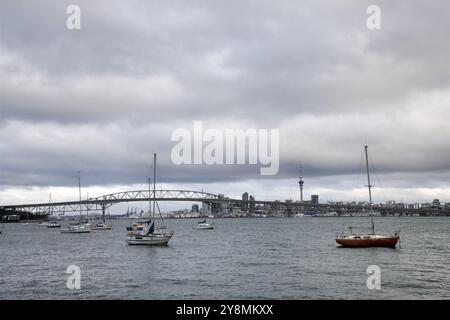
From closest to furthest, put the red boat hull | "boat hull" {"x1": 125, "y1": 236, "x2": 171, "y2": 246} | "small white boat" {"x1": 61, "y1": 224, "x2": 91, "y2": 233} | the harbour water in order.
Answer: the harbour water, the red boat hull, "boat hull" {"x1": 125, "y1": 236, "x2": 171, "y2": 246}, "small white boat" {"x1": 61, "y1": 224, "x2": 91, "y2": 233}

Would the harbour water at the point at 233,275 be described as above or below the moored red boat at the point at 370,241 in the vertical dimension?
below

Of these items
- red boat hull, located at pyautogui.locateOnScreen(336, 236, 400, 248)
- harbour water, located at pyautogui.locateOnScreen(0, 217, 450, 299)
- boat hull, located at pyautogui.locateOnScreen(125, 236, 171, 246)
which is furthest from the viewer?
boat hull, located at pyautogui.locateOnScreen(125, 236, 171, 246)

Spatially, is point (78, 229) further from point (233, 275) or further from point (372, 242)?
point (233, 275)

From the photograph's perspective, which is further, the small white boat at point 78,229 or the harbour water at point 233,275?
the small white boat at point 78,229

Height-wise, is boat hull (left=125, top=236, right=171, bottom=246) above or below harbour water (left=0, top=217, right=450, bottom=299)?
above

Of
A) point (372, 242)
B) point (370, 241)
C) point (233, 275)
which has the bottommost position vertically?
point (233, 275)

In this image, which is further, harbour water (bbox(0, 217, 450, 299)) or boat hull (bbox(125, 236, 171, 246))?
boat hull (bbox(125, 236, 171, 246))

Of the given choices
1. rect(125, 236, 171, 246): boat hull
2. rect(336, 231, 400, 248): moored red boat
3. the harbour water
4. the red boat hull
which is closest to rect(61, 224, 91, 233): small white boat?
rect(125, 236, 171, 246): boat hull

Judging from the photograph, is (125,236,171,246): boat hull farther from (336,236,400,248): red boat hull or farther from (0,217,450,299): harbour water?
(336,236,400,248): red boat hull

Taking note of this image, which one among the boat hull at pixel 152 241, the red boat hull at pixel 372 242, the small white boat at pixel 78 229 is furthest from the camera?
the small white boat at pixel 78 229

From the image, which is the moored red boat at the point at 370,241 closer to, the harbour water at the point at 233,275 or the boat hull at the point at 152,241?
the harbour water at the point at 233,275

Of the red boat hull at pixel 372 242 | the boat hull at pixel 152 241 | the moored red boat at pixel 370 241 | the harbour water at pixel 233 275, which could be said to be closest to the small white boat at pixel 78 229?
the boat hull at pixel 152 241

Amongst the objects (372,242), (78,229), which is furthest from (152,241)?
(78,229)
